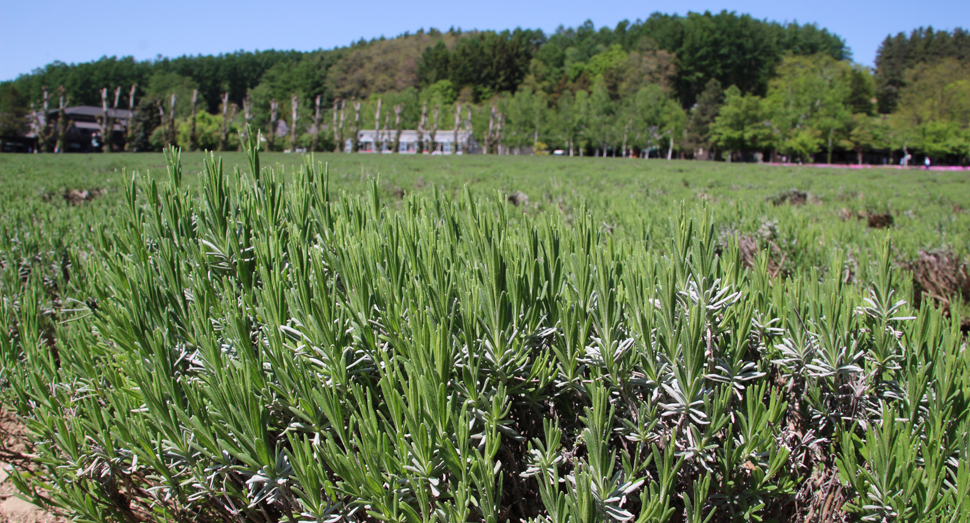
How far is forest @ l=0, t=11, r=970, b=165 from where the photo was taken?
73000 mm

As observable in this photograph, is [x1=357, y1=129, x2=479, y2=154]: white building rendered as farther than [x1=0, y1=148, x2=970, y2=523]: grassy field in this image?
Yes

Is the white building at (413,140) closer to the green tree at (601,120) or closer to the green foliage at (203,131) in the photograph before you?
the green tree at (601,120)

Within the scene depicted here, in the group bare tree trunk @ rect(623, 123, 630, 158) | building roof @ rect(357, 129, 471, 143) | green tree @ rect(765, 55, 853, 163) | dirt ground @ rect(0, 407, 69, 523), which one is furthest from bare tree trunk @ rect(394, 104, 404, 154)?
dirt ground @ rect(0, 407, 69, 523)

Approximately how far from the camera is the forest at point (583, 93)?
73.0 m

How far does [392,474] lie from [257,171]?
1.65 m

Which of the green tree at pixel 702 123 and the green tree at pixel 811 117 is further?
the green tree at pixel 702 123

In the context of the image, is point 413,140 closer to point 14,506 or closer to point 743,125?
point 743,125

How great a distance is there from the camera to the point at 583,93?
93.5 m

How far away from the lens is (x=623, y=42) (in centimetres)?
14488

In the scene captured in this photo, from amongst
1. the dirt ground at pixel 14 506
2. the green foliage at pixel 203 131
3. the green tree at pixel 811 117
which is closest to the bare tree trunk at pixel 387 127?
the green foliage at pixel 203 131

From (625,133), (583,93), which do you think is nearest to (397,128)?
(583,93)

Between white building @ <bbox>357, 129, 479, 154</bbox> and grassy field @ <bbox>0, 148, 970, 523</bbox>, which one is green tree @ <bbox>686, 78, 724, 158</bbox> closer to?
white building @ <bbox>357, 129, 479, 154</bbox>

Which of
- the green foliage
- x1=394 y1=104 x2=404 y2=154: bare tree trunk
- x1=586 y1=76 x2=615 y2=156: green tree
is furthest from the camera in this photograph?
x1=586 y1=76 x2=615 y2=156: green tree

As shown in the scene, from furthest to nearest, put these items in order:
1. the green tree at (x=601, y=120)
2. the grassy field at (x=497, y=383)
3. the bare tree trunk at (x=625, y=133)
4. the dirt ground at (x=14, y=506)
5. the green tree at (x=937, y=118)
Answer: the green tree at (x=601, y=120)
the bare tree trunk at (x=625, y=133)
the green tree at (x=937, y=118)
the dirt ground at (x=14, y=506)
the grassy field at (x=497, y=383)
